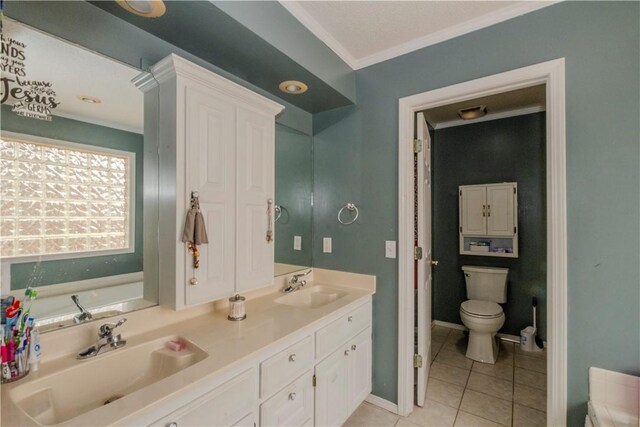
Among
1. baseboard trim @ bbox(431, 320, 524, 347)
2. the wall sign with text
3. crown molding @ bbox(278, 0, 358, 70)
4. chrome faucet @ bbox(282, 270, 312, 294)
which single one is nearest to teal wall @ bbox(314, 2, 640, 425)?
crown molding @ bbox(278, 0, 358, 70)

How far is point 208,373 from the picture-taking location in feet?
3.19

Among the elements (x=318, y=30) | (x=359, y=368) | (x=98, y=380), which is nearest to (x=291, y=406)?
(x=359, y=368)

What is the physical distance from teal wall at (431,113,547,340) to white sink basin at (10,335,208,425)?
3.05 m

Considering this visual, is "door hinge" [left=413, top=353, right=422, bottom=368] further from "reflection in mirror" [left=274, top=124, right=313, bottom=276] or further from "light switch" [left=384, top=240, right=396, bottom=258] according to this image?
"reflection in mirror" [left=274, top=124, right=313, bottom=276]

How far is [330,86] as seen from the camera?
6.23 feet

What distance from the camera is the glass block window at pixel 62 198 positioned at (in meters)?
1.00

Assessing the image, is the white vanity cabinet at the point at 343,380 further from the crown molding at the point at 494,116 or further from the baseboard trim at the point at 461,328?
the crown molding at the point at 494,116

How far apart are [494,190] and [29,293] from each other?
3.58 meters

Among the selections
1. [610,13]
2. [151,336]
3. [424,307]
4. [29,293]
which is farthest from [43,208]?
[610,13]

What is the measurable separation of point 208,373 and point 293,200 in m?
1.44

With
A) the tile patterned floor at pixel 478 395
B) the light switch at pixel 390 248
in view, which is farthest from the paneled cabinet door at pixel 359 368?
the light switch at pixel 390 248

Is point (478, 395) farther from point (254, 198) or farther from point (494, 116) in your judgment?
point (494, 116)

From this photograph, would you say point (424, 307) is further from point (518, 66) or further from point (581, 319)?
point (518, 66)

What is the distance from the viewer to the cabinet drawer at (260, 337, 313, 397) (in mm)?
1216
